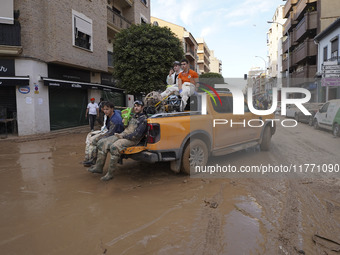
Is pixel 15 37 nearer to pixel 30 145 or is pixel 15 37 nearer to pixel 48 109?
pixel 48 109

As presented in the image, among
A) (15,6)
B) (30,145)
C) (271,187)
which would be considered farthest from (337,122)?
(15,6)

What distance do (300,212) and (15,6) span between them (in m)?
14.5

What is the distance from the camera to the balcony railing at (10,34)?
1170 cm

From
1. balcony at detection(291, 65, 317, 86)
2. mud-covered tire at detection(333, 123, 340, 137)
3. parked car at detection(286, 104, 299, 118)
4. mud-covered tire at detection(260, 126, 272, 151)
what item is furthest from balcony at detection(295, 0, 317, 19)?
mud-covered tire at detection(260, 126, 272, 151)

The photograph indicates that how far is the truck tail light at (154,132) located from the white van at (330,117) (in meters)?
8.83

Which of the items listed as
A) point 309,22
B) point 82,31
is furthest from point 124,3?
point 309,22

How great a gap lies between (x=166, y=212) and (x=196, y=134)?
6.72 feet

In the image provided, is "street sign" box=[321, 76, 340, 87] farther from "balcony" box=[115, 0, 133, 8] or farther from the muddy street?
"balcony" box=[115, 0, 133, 8]

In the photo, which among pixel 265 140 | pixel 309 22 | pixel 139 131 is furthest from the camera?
pixel 309 22

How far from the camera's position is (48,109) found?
13.5 metres

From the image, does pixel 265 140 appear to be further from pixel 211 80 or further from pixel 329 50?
pixel 329 50

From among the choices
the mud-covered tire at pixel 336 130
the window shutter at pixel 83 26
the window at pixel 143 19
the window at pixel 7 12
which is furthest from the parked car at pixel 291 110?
the window at pixel 7 12

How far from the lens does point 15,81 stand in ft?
39.0

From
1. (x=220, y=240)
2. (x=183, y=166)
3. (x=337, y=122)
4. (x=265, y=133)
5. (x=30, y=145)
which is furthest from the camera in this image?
(x=337, y=122)
